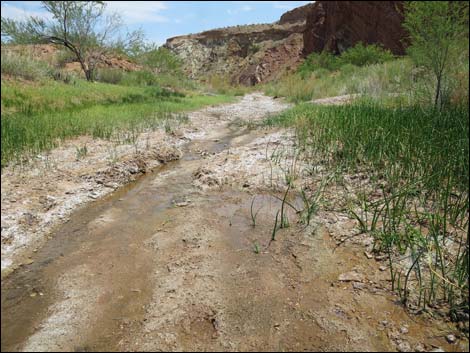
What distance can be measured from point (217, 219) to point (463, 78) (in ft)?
18.7

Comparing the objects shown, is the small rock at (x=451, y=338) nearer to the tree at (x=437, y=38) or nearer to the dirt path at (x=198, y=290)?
the dirt path at (x=198, y=290)

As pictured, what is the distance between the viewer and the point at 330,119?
6.83 meters

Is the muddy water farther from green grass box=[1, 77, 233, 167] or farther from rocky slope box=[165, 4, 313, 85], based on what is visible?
rocky slope box=[165, 4, 313, 85]

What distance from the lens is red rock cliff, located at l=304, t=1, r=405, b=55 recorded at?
22972mm

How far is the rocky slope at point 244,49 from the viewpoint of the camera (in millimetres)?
43719

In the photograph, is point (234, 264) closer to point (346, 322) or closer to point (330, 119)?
point (346, 322)

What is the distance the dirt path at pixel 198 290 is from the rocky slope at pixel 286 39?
2164 centimetres

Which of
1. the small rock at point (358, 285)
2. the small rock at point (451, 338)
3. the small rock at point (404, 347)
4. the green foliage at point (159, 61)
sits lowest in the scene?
the small rock at point (451, 338)

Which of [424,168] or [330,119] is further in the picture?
[330,119]

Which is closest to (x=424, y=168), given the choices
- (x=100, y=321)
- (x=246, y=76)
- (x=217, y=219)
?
(x=217, y=219)

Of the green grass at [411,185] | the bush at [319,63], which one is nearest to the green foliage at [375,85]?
the green grass at [411,185]

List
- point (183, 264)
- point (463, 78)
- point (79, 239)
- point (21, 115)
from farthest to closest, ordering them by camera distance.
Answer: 1. point (463, 78)
2. point (79, 239)
3. point (183, 264)
4. point (21, 115)

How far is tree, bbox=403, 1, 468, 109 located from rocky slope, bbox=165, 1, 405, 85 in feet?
51.2

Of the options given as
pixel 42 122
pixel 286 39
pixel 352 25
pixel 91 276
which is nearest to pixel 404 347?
pixel 91 276
